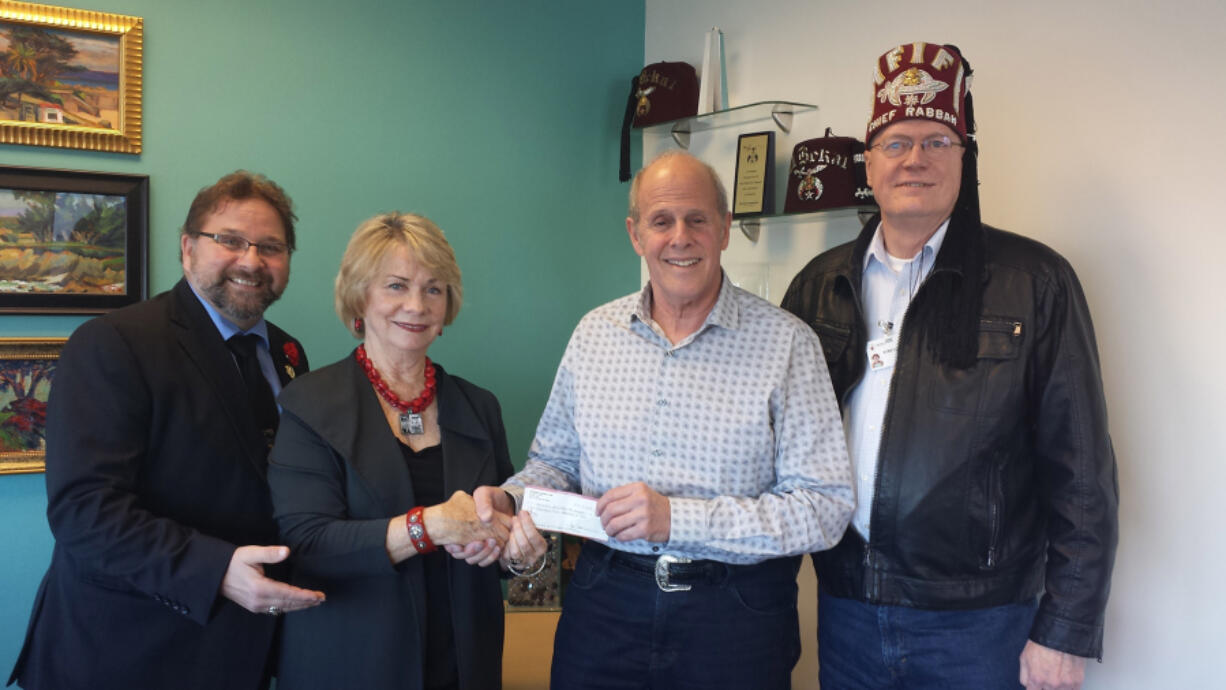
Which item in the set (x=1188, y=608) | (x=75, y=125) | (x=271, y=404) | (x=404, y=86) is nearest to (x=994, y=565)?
(x=1188, y=608)

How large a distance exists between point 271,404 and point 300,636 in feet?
1.94

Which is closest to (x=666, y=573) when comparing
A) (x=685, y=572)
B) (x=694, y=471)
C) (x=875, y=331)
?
(x=685, y=572)

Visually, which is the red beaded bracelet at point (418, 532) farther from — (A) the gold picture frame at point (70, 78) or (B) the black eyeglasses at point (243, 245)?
(A) the gold picture frame at point (70, 78)

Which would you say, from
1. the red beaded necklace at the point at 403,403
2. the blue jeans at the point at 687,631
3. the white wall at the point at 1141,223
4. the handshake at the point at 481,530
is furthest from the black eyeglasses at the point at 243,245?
the white wall at the point at 1141,223

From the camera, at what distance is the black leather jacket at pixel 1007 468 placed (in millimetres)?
1895

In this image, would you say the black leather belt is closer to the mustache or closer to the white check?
the white check

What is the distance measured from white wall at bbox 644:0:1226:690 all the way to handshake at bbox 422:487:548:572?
1541mm

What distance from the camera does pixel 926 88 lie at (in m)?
2.02

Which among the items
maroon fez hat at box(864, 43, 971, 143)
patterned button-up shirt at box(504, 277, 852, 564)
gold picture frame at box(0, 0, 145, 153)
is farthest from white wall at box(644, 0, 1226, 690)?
gold picture frame at box(0, 0, 145, 153)

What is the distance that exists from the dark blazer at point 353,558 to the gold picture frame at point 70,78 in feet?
4.40

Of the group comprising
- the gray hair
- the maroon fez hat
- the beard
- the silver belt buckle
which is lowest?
the silver belt buckle

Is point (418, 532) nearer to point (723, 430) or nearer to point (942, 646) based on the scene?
point (723, 430)

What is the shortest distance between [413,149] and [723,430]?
1946 mm

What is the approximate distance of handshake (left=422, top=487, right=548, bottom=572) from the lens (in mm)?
1801
